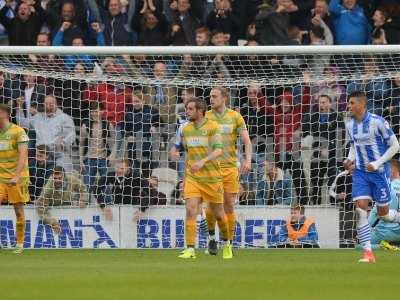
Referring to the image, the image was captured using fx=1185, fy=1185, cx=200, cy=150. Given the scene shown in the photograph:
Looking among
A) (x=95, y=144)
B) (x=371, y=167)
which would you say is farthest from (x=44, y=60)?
(x=371, y=167)

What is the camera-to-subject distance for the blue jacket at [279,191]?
1884 cm

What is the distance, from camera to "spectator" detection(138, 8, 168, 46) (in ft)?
67.9

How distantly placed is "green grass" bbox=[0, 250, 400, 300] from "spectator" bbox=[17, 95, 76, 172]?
9.05 feet

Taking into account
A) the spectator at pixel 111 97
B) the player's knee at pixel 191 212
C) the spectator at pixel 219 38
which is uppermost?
the spectator at pixel 219 38

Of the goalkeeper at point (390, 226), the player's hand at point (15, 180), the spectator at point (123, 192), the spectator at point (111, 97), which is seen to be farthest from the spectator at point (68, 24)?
the goalkeeper at point (390, 226)

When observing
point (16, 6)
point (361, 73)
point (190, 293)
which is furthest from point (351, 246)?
point (190, 293)

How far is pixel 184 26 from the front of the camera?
2075cm

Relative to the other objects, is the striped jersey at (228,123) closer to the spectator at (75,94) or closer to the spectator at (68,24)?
the spectator at (75,94)

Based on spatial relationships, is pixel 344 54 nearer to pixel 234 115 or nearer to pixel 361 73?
pixel 361 73

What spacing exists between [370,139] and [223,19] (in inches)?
234

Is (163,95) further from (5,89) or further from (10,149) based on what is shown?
(10,149)

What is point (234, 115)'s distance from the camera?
658 inches

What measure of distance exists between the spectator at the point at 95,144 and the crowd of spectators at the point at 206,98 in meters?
0.02

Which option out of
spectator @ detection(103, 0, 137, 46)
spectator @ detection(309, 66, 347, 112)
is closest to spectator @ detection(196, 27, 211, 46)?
spectator @ detection(103, 0, 137, 46)
